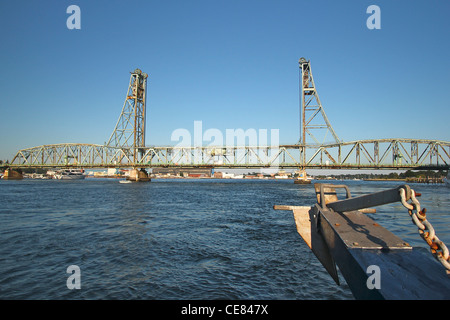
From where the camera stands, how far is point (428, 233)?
250 centimetres

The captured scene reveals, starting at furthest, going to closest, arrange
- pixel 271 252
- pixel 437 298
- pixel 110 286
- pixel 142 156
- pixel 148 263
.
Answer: pixel 142 156, pixel 271 252, pixel 148 263, pixel 110 286, pixel 437 298

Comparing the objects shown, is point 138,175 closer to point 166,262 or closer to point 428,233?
point 166,262

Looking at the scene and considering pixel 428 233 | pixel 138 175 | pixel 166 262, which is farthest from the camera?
pixel 138 175

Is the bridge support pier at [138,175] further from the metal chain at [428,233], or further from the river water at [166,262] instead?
the metal chain at [428,233]

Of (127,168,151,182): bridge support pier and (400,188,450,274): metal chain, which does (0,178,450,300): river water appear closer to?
(400,188,450,274): metal chain

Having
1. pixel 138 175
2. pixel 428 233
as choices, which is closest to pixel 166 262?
pixel 428 233

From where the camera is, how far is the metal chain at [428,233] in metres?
2.42

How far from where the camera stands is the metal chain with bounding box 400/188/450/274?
7.93ft

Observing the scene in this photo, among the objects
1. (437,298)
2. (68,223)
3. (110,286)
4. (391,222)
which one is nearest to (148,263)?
(110,286)

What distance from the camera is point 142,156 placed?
101 meters

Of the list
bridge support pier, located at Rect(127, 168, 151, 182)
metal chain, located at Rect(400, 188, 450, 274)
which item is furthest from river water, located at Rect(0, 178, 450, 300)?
bridge support pier, located at Rect(127, 168, 151, 182)
